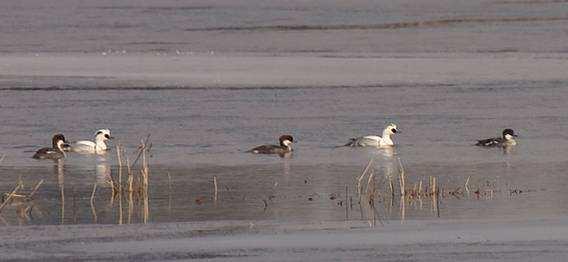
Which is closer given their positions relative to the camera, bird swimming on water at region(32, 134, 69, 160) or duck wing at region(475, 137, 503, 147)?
bird swimming on water at region(32, 134, 69, 160)

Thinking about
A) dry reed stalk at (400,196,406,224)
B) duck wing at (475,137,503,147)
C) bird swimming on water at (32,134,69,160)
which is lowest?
dry reed stalk at (400,196,406,224)

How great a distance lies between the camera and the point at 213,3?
142ft

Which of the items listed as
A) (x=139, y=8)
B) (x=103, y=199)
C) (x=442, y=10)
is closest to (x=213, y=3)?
(x=139, y=8)

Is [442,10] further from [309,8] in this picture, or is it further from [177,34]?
[177,34]

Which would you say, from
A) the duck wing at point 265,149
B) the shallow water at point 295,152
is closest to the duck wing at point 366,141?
the shallow water at point 295,152

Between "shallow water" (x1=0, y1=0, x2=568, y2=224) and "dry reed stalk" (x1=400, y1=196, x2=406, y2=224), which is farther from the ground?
"shallow water" (x1=0, y1=0, x2=568, y2=224)

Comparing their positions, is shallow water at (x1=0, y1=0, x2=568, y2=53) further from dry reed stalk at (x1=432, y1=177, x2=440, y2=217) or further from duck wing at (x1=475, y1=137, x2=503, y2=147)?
dry reed stalk at (x1=432, y1=177, x2=440, y2=217)

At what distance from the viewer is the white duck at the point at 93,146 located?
52.6ft

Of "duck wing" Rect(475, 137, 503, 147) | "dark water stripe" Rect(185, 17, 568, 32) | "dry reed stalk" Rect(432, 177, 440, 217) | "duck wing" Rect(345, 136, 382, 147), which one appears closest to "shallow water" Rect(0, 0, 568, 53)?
"dark water stripe" Rect(185, 17, 568, 32)

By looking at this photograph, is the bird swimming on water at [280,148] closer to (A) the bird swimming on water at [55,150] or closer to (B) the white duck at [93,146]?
(B) the white duck at [93,146]

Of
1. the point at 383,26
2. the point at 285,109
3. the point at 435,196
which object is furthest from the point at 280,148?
the point at 383,26

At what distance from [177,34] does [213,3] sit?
10047 mm

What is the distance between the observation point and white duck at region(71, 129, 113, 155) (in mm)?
16031

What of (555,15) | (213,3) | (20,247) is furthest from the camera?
(213,3)
